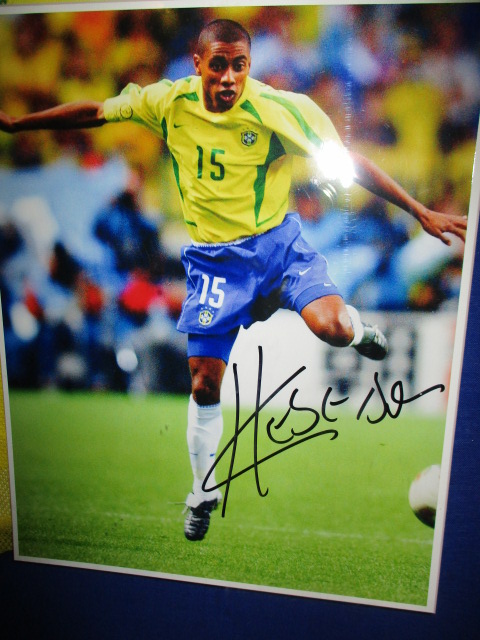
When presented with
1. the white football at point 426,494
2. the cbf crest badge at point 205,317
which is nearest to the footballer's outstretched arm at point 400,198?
the cbf crest badge at point 205,317

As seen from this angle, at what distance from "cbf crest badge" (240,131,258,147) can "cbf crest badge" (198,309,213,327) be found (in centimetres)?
39

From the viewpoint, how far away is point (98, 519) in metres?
1.19

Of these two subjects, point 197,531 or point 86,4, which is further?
point 197,531

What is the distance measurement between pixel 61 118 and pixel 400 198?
81 cm

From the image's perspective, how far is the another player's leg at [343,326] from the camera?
102cm

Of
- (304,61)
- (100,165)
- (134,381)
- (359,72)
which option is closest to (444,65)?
(359,72)

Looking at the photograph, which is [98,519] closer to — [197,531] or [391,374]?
[197,531]

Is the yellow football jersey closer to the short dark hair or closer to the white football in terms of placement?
the short dark hair

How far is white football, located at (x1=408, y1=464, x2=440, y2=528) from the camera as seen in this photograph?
1064 millimetres

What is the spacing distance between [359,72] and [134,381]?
88 centimetres

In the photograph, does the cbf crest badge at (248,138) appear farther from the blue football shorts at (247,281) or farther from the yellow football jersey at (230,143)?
the blue football shorts at (247,281)
